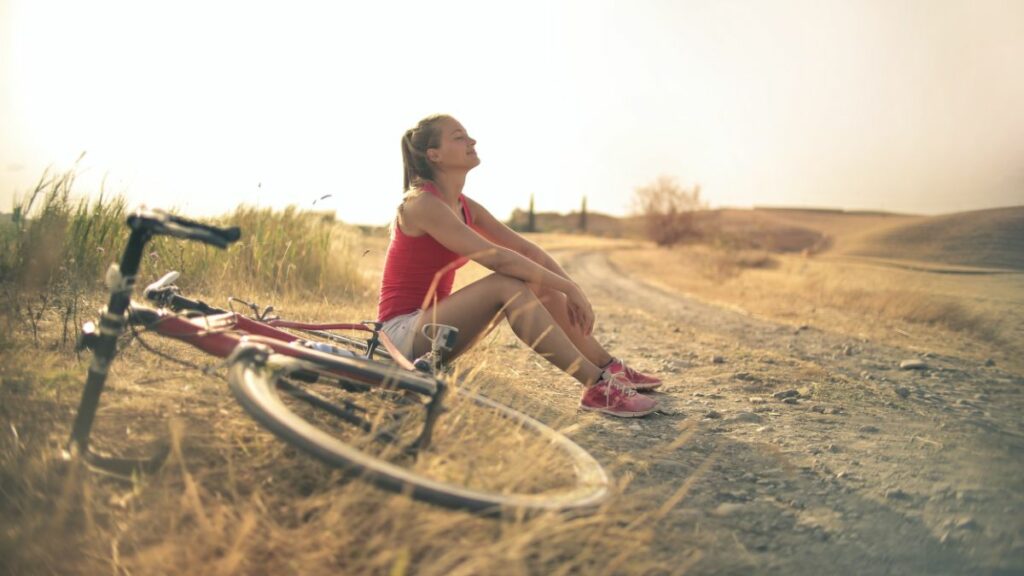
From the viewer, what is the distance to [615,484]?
2363mm

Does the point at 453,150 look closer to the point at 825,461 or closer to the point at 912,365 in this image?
the point at 825,461

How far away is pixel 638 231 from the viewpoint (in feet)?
144

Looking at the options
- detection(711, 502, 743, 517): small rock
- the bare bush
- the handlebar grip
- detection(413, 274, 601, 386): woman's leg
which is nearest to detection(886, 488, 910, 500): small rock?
detection(711, 502, 743, 517): small rock

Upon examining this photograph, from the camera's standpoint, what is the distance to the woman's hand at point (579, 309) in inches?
143

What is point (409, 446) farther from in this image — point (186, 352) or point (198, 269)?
point (198, 269)

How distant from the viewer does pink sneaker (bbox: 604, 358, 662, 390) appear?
12.8 feet

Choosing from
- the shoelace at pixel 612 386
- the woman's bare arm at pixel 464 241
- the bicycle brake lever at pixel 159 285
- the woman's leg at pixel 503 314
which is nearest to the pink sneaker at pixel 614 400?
the shoelace at pixel 612 386

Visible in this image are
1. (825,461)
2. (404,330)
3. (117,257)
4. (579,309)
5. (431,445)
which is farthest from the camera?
(117,257)

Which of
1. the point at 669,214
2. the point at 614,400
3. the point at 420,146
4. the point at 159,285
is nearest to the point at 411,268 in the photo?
the point at 420,146

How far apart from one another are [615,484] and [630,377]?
5.92 ft

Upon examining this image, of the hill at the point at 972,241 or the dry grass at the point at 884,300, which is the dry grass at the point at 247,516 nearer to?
the dry grass at the point at 884,300

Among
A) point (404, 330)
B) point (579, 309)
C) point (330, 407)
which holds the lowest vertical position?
point (330, 407)

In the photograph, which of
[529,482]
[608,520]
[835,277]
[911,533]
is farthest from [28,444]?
[835,277]

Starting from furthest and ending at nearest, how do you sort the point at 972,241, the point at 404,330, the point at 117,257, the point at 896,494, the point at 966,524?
the point at 972,241, the point at 117,257, the point at 404,330, the point at 896,494, the point at 966,524
